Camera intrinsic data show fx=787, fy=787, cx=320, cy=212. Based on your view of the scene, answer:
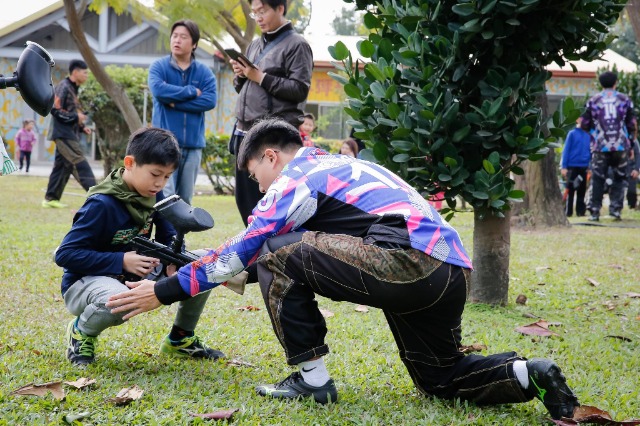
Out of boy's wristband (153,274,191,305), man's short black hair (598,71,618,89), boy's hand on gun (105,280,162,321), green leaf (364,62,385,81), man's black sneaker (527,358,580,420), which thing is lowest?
man's black sneaker (527,358,580,420)

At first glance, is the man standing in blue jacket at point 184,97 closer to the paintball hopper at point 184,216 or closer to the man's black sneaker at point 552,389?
→ the paintball hopper at point 184,216

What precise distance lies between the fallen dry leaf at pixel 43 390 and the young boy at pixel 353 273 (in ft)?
1.19

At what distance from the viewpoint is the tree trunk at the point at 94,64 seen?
480 inches

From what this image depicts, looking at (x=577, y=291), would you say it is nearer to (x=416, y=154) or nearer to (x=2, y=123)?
(x=416, y=154)

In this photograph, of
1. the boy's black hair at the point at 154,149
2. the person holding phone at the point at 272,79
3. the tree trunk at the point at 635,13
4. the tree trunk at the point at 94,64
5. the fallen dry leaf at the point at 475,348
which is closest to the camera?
the boy's black hair at the point at 154,149

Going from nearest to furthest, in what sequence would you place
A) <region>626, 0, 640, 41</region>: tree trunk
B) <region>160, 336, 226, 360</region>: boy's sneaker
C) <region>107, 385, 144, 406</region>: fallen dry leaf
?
1. <region>107, 385, 144, 406</region>: fallen dry leaf
2. <region>160, 336, 226, 360</region>: boy's sneaker
3. <region>626, 0, 640, 41</region>: tree trunk

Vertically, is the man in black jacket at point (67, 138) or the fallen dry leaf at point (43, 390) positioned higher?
the man in black jacket at point (67, 138)

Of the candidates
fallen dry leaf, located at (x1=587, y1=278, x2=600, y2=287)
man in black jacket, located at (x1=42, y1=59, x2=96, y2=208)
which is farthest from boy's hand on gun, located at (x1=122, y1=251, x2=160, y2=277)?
man in black jacket, located at (x1=42, y1=59, x2=96, y2=208)

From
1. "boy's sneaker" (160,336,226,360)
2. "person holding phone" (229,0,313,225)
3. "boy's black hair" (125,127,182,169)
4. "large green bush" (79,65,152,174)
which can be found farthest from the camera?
"large green bush" (79,65,152,174)

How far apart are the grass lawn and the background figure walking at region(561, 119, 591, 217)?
6309 mm

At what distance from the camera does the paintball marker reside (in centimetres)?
314

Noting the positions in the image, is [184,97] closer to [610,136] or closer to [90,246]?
[90,246]

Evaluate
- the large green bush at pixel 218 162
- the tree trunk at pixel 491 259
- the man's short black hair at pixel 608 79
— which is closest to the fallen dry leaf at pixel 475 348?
the tree trunk at pixel 491 259

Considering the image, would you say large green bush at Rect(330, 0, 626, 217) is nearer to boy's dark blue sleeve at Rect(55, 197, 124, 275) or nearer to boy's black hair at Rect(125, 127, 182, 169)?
boy's black hair at Rect(125, 127, 182, 169)
